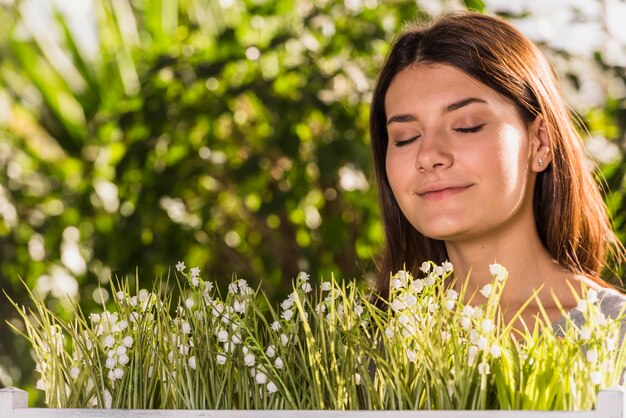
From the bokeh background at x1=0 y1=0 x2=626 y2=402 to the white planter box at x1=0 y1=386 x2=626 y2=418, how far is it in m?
1.09

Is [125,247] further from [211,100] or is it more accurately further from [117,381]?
[117,381]

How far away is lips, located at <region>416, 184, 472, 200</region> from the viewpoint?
1.29 m

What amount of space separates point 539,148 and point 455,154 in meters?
0.23

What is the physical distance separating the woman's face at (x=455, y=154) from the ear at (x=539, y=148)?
2 cm

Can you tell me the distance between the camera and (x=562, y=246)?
1491mm

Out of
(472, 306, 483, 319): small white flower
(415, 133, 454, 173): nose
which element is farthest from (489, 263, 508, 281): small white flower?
(415, 133, 454, 173): nose

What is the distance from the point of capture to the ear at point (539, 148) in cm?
143

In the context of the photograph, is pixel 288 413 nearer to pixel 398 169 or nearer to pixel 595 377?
pixel 595 377

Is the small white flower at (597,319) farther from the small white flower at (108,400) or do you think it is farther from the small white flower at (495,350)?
the small white flower at (108,400)

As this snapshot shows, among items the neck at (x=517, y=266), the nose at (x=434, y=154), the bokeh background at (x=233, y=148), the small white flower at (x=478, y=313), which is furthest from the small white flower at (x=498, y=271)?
the bokeh background at (x=233, y=148)

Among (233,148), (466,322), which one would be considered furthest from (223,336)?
(233,148)

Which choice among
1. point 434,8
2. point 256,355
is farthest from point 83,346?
point 434,8

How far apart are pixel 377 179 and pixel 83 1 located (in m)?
2.37

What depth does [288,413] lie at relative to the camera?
0.86 metres
